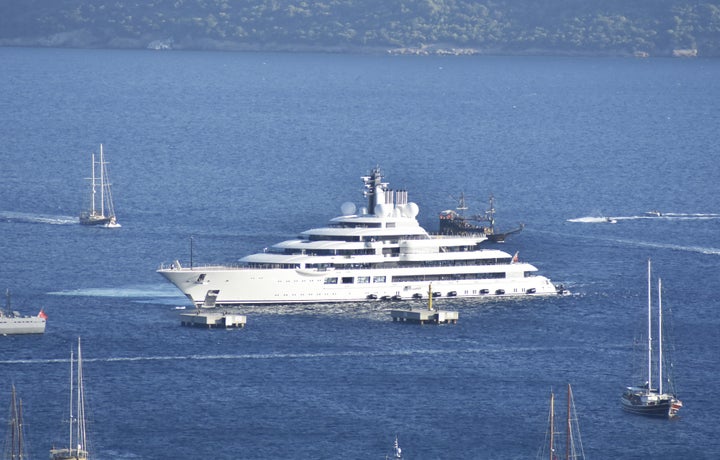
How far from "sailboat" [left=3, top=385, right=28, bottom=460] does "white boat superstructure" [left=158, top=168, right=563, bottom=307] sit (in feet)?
143

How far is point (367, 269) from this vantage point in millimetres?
189625

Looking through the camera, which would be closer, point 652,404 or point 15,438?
point 15,438

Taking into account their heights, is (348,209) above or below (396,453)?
above

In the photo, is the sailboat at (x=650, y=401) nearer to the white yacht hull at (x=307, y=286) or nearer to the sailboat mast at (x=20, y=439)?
the white yacht hull at (x=307, y=286)

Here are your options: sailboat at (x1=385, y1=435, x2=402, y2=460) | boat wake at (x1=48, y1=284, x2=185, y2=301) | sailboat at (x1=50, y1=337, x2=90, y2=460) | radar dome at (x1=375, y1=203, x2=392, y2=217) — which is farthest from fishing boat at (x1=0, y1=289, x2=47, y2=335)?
sailboat at (x1=385, y1=435, x2=402, y2=460)

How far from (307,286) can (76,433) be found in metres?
50.2

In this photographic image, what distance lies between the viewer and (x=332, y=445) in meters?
141

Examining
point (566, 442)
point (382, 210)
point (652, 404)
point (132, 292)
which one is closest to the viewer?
point (566, 442)

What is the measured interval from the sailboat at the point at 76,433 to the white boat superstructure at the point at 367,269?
35041 millimetres

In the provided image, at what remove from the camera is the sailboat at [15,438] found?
129m

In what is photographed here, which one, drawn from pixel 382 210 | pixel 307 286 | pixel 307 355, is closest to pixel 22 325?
pixel 307 355

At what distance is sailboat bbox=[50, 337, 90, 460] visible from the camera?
132 m

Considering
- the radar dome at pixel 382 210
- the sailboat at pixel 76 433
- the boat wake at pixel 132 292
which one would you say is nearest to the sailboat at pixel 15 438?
the sailboat at pixel 76 433

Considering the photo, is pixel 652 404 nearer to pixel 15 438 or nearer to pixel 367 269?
pixel 15 438
